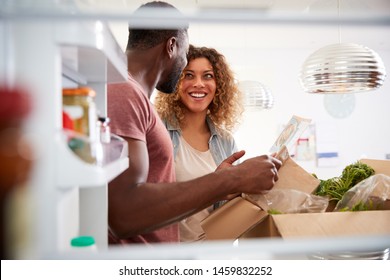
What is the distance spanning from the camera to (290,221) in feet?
3.68

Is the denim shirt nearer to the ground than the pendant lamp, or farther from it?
nearer to the ground

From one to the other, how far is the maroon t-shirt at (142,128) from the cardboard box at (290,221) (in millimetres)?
177

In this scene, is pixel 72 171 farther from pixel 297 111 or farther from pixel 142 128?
pixel 297 111

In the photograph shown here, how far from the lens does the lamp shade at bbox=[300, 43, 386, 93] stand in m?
1.81

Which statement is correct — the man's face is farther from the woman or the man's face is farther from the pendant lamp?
the pendant lamp

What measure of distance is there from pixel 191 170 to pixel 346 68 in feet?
2.55

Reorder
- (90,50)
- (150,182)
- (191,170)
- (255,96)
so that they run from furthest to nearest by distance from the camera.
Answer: (255,96) → (191,170) → (150,182) → (90,50)

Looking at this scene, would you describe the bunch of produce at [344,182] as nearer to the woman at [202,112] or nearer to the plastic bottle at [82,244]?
the woman at [202,112]

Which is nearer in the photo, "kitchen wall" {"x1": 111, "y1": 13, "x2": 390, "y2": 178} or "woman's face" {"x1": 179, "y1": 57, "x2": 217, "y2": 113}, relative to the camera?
"woman's face" {"x1": 179, "y1": 57, "x2": 217, "y2": 113}

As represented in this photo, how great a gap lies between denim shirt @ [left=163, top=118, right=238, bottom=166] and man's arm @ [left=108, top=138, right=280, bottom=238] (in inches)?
25.8

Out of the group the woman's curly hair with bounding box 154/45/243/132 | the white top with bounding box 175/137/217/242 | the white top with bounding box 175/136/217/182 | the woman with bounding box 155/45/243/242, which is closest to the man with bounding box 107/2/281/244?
the white top with bounding box 175/137/217/242

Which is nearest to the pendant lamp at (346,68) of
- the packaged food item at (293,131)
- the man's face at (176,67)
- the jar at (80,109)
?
the packaged food item at (293,131)

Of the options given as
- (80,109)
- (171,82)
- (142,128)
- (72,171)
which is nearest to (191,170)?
(171,82)

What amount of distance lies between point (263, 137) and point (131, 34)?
167 inches
